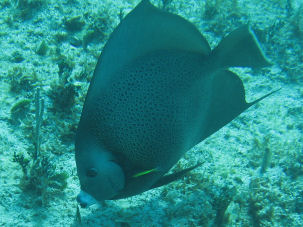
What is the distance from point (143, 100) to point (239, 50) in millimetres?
855

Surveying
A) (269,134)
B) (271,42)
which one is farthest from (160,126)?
(271,42)

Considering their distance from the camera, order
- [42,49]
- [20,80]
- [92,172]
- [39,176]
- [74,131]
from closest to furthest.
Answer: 1. [92,172]
2. [39,176]
3. [74,131]
4. [20,80]
5. [42,49]

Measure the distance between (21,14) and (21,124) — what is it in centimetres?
252

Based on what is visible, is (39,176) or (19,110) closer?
(39,176)

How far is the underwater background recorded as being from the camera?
245 centimetres

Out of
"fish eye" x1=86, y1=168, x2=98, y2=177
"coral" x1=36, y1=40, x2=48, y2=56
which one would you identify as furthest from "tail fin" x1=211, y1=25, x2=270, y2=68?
"coral" x1=36, y1=40, x2=48, y2=56

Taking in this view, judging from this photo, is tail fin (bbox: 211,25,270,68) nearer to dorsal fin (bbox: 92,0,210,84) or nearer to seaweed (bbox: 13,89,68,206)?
dorsal fin (bbox: 92,0,210,84)

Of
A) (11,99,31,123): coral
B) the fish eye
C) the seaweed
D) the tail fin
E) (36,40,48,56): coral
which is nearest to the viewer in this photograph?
the fish eye

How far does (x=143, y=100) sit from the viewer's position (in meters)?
1.68

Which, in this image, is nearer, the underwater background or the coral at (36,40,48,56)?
the underwater background

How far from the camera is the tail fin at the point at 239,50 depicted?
192 centimetres

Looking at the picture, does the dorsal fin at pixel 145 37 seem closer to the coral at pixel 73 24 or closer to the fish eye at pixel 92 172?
the fish eye at pixel 92 172

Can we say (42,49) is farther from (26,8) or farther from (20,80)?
(26,8)

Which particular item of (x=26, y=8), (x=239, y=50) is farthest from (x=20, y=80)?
(x=239, y=50)
